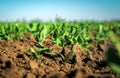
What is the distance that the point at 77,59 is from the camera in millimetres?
3043

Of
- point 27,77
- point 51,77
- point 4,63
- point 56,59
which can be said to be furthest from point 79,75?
point 56,59

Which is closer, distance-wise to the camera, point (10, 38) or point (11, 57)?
point (11, 57)

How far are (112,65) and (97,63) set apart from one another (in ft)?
4.25

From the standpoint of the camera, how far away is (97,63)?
3088 mm

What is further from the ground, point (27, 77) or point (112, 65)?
point (112, 65)

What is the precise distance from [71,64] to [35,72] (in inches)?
24.9

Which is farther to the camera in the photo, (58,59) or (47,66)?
(58,59)

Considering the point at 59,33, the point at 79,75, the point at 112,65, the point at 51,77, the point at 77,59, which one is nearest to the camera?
the point at 112,65

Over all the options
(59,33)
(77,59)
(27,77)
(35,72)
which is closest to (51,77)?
(27,77)

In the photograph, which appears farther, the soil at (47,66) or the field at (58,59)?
the soil at (47,66)

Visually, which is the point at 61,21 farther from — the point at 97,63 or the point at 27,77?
the point at 27,77

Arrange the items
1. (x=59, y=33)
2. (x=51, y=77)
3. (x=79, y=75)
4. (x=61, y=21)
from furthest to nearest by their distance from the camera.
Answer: (x=61, y=21) < (x=59, y=33) < (x=51, y=77) < (x=79, y=75)

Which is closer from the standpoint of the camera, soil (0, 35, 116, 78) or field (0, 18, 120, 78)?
field (0, 18, 120, 78)

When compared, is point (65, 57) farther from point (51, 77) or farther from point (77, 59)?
point (51, 77)
